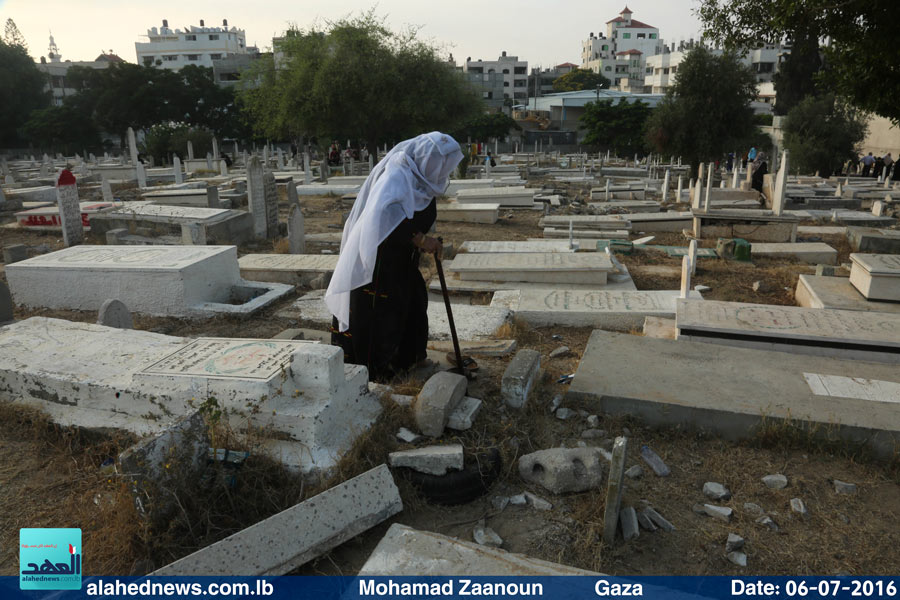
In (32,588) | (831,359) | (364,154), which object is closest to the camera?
(32,588)

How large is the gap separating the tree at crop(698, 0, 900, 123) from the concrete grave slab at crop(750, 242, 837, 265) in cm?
202

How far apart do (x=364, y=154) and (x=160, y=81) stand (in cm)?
1514

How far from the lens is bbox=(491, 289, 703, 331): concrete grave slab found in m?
6.03

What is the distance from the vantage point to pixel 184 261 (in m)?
6.28

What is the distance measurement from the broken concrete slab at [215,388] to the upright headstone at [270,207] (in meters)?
7.36

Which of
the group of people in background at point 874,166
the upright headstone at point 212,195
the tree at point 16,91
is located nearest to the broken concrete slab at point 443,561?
the upright headstone at point 212,195

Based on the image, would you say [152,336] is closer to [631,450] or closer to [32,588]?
[32,588]

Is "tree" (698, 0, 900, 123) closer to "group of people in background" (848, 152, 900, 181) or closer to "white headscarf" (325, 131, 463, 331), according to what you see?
"white headscarf" (325, 131, 463, 331)

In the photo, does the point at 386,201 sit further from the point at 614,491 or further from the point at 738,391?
the point at 738,391

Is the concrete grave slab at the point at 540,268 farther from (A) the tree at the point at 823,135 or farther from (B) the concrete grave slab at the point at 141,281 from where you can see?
(A) the tree at the point at 823,135

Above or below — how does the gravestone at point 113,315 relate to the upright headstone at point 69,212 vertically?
below

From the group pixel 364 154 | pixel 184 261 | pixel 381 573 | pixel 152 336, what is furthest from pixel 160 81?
pixel 381 573

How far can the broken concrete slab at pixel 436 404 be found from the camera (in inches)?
128

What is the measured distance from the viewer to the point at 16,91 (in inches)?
1577
